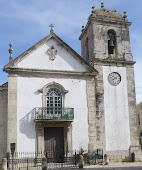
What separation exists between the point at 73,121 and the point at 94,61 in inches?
197

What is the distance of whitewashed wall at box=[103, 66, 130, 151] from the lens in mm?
18928

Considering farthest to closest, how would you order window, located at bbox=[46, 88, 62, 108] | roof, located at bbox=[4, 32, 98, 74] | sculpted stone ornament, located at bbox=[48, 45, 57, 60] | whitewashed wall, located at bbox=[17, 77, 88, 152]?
sculpted stone ornament, located at bbox=[48, 45, 57, 60], window, located at bbox=[46, 88, 62, 108], roof, located at bbox=[4, 32, 98, 74], whitewashed wall, located at bbox=[17, 77, 88, 152]

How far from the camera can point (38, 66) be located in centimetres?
1806

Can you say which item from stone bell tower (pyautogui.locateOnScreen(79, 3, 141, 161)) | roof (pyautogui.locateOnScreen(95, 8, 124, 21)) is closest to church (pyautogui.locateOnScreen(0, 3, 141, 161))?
stone bell tower (pyautogui.locateOnScreen(79, 3, 141, 161))

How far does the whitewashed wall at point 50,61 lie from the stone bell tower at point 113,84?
191 cm

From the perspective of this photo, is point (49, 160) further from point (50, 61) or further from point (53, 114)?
point (50, 61)

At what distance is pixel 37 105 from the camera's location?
17312mm

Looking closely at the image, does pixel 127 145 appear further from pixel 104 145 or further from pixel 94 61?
pixel 94 61

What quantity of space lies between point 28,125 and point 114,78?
294 inches

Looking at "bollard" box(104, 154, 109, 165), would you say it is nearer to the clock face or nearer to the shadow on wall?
the shadow on wall

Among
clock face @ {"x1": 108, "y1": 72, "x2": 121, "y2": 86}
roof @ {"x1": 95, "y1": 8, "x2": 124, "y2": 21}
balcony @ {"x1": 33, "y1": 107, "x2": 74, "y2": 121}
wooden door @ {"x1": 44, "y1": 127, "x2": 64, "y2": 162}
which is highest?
roof @ {"x1": 95, "y1": 8, "x2": 124, "y2": 21}

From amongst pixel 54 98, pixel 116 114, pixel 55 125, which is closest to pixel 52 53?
pixel 54 98

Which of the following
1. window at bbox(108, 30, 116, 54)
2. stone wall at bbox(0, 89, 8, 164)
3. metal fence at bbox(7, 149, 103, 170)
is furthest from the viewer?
window at bbox(108, 30, 116, 54)

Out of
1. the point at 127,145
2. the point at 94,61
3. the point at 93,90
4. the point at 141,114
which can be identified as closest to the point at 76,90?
the point at 93,90
